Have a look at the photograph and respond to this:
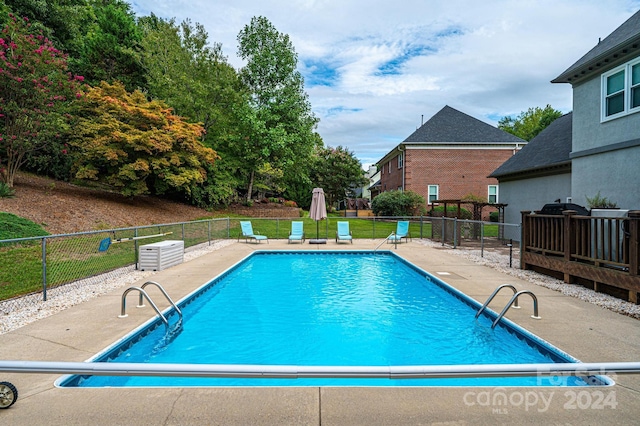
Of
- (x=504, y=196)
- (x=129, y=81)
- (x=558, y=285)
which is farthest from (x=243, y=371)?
(x=129, y=81)

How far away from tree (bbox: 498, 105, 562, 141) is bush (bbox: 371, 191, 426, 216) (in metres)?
29.1

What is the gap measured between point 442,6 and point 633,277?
Answer: 10886 millimetres

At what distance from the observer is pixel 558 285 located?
764 centimetres

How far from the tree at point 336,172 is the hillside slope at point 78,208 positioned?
681 inches

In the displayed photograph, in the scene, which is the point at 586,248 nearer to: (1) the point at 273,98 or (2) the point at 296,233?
(2) the point at 296,233

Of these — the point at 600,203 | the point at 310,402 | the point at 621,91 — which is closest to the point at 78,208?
the point at 310,402

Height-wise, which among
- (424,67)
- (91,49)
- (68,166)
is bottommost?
(68,166)

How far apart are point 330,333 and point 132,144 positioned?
16740 mm

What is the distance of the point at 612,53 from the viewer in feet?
30.0

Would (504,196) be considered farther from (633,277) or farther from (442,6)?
(633,277)

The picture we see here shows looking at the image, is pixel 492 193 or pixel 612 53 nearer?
pixel 612 53

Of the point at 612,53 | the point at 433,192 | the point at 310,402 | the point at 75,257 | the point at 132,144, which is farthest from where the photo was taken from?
the point at 433,192

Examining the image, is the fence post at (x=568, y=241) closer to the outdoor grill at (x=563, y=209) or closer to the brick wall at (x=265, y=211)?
the outdoor grill at (x=563, y=209)

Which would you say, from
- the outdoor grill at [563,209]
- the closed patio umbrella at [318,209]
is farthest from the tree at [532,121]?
the outdoor grill at [563,209]
